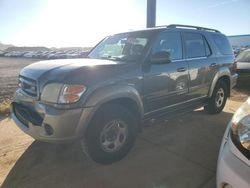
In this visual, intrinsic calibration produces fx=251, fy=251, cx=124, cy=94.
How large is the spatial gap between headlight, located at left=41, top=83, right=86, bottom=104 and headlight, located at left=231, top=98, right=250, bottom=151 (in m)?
1.66

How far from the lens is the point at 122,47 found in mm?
4188

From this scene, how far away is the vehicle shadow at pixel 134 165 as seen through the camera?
306 cm

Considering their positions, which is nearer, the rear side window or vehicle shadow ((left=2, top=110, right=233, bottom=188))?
vehicle shadow ((left=2, top=110, right=233, bottom=188))

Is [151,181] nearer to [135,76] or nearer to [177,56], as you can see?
[135,76]

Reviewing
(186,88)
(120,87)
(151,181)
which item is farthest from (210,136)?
(120,87)

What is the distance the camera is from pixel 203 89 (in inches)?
197

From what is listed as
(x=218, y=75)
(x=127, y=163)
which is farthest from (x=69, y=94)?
(x=218, y=75)

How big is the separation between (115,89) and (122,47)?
1.24 metres

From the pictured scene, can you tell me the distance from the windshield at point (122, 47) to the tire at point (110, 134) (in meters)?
0.86

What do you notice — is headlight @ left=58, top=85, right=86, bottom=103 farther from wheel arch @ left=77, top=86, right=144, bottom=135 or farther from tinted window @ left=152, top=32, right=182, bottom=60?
tinted window @ left=152, top=32, right=182, bottom=60

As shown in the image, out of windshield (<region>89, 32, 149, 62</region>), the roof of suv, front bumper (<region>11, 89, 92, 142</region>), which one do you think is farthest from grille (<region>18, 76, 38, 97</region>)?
the roof of suv

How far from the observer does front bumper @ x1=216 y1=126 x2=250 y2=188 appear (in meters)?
1.77

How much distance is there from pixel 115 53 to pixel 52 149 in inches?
72.0

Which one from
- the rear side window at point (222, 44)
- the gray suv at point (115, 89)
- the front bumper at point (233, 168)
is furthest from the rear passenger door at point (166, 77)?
the front bumper at point (233, 168)
